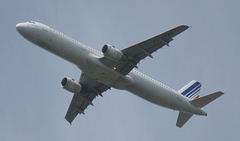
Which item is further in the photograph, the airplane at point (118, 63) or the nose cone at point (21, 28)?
the nose cone at point (21, 28)

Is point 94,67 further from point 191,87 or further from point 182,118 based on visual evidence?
point 191,87

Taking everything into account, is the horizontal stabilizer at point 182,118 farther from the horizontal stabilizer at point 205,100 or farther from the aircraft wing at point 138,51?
the aircraft wing at point 138,51

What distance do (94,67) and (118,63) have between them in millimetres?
3016

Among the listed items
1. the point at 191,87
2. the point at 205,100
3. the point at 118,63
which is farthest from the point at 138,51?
the point at 191,87

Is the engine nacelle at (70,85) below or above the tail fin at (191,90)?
below

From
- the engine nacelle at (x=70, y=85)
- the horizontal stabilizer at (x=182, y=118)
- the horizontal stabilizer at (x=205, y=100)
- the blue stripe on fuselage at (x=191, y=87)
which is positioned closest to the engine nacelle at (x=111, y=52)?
the engine nacelle at (x=70, y=85)

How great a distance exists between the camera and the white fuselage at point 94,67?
49.5 metres

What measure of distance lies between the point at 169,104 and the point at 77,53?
14398mm

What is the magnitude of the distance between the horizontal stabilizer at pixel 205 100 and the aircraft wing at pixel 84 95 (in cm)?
1253

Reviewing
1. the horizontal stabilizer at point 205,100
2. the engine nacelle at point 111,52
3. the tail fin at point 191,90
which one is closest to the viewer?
the engine nacelle at point 111,52

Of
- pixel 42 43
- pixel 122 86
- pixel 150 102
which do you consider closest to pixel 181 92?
pixel 150 102

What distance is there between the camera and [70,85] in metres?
57.4

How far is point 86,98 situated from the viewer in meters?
61.2

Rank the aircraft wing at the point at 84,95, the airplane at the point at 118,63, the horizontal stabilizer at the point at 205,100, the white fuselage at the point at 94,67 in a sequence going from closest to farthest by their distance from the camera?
the airplane at the point at 118,63, the white fuselage at the point at 94,67, the horizontal stabilizer at the point at 205,100, the aircraft wing at the point at 84,95
